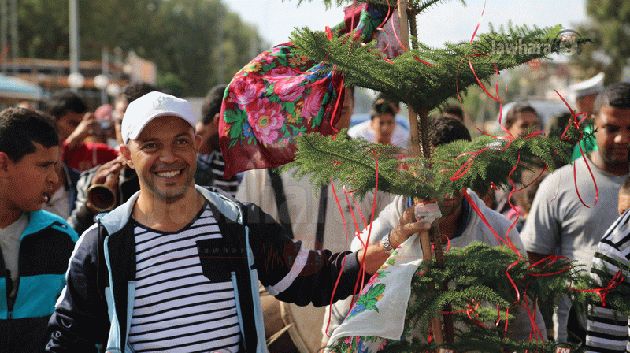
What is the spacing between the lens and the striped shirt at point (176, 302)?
2.90m

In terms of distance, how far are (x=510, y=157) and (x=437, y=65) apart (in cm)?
33

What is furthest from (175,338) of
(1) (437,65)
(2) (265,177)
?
(2) (265,177)

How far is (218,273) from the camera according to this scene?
2.96 meters

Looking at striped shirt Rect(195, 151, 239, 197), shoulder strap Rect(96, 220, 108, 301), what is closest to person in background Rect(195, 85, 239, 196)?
striped shirt Rect(195, 151, 239, 197)

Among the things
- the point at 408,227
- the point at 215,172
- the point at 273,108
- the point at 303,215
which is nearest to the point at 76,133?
the point at 215,172

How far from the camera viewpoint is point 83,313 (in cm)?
293

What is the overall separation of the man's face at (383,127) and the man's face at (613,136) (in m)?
2.84

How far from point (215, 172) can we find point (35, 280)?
223 centimetres

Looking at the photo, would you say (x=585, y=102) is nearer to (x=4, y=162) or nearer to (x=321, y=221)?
(x=321, y=221)

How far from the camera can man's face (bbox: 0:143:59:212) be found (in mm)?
3572

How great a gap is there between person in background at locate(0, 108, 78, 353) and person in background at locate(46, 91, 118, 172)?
8.86 ft

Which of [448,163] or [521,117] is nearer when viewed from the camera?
[448,163]

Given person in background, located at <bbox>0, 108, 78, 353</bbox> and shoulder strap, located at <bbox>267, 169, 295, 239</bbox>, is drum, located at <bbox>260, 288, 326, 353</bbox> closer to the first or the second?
shoulder strap, located at <bbox>267, 169, 295, 239</bbox>

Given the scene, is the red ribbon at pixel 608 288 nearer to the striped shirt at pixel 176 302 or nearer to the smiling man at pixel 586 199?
the striped shirt at pixel 176 302
